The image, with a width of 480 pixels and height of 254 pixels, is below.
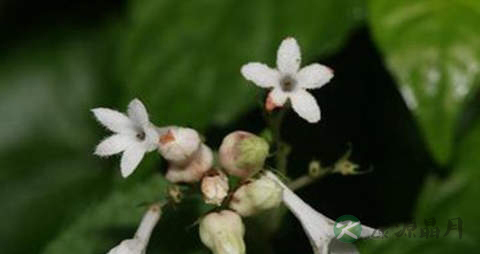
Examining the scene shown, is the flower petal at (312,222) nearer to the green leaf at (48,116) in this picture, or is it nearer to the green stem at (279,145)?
the green stem at (279,145)

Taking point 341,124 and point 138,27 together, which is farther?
point 341,124

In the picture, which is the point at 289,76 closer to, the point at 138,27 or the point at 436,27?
the point at 436,27

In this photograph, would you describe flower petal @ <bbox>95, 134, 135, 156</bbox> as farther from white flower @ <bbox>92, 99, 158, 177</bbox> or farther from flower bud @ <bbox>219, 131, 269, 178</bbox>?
A: flower bud @ <bbox>219, 131, 269, 178</bbox>

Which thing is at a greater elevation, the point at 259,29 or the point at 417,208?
the point at 259,29

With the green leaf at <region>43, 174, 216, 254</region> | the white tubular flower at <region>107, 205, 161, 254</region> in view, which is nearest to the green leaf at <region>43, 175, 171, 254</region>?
the green leaf at <region>43, 174, 216, 254</region>

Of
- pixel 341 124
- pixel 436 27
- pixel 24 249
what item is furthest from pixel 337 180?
pixel 24 249

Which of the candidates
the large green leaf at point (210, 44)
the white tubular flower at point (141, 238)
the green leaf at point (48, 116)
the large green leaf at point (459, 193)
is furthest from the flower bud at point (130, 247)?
the green leaf at point (48, 116)
